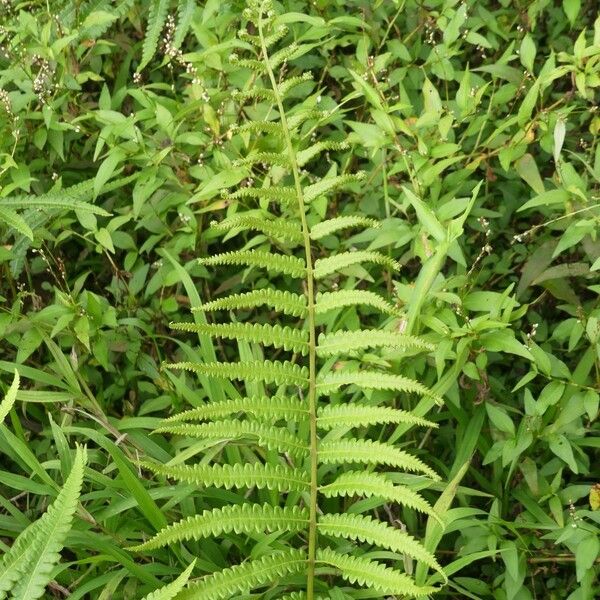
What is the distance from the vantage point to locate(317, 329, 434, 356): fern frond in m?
1.77

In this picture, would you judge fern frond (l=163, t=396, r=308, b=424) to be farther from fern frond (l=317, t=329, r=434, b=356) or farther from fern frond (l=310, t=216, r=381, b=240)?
fern frond (l=310, t=216, r=381, b=240)

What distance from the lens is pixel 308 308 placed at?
1.87 m

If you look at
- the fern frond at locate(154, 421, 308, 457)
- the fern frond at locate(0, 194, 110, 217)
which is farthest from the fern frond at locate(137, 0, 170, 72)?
the fern frond at locate(154, 421, 308, 457)

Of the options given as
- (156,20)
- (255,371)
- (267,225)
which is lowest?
(255,371)

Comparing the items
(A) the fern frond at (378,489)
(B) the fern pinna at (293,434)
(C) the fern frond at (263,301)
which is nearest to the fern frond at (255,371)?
(B) the fern pinna at (293,434)

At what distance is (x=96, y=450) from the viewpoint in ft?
7.80

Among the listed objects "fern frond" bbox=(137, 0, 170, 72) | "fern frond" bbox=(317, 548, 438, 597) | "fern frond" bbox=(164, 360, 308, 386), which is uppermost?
"fern frond" bbox=(137, 0, 170, 72)

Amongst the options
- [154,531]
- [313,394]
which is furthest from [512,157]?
[154,531]

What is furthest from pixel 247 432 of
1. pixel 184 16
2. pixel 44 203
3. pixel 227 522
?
pixel 184 16

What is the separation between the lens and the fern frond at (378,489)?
5.45 ft

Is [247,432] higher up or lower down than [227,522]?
higher up

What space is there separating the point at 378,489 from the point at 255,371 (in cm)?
33

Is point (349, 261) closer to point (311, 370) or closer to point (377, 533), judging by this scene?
point (311, 370)

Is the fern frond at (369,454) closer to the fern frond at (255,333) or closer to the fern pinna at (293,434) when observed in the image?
the fern pinna at (293,434)
